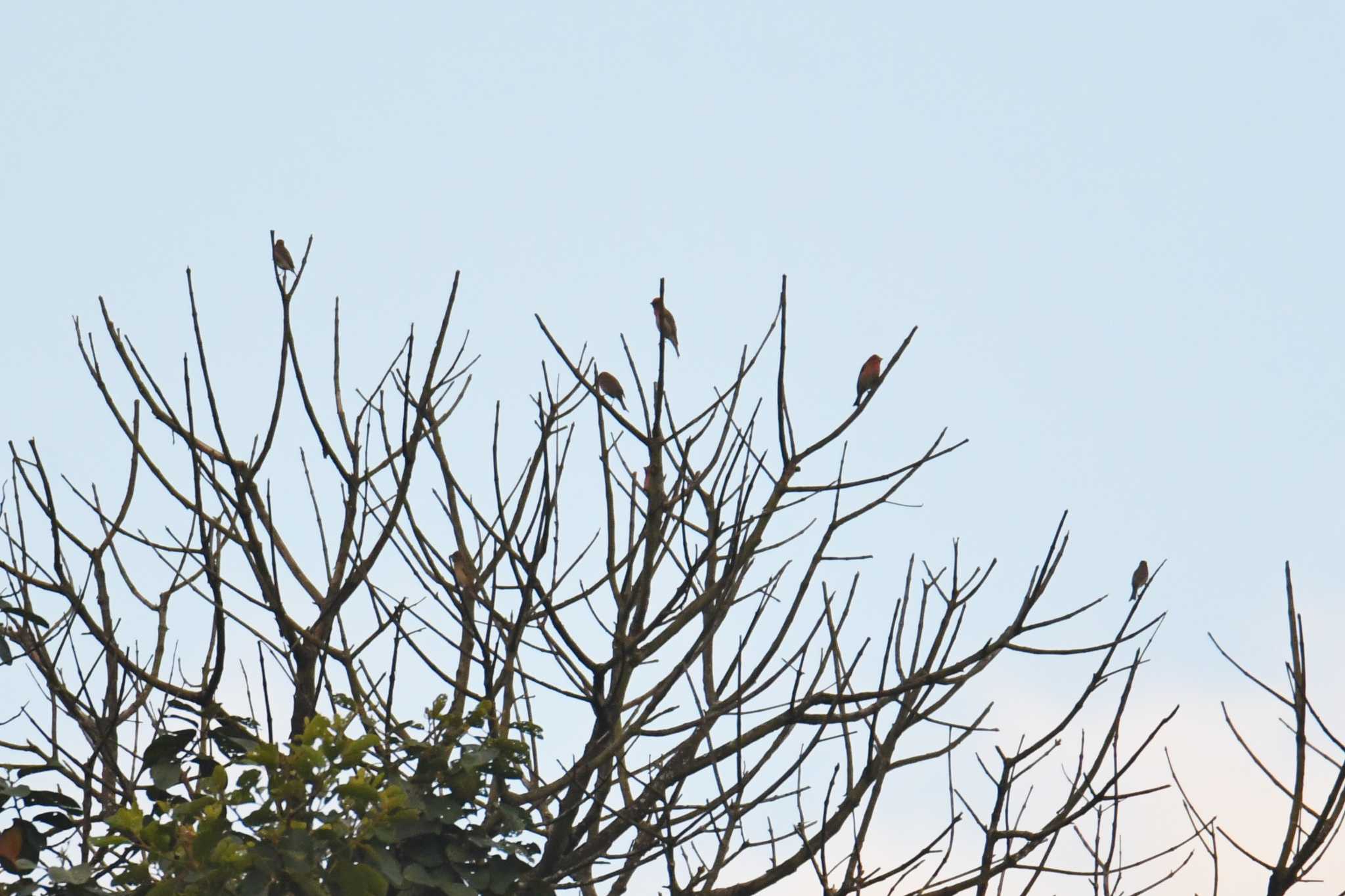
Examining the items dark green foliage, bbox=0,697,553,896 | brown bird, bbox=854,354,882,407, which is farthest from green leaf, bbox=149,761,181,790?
brown bird, bbox=854,354,882,407

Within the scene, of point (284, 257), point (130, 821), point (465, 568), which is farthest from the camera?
point (284, 257)

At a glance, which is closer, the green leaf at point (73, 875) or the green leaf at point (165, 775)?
the green leaf at point (73, 875)

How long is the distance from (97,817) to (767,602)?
1640mm

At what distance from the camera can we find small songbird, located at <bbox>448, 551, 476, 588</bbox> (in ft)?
12.0

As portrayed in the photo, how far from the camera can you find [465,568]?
3.75m

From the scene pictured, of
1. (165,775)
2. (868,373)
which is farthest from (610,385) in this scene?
(165,775)

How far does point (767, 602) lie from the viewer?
11.9ft

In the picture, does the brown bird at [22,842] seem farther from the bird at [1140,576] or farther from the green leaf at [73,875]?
the bird at [1140,576]

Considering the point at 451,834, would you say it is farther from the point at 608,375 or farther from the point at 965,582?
the point at 608,375

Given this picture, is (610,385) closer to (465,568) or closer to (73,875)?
(465,568)

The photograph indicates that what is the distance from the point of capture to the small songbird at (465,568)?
144 inches

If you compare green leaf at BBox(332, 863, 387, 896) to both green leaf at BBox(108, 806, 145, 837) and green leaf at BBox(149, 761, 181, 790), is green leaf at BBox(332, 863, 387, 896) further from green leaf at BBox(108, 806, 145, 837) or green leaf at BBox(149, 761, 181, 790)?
green leaf at BBox(149, 761, 181, 790)

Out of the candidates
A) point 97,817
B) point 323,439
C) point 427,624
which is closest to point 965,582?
point 427,624

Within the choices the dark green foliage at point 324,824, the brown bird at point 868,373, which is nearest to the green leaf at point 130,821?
the dark green foliage at point 324,824
